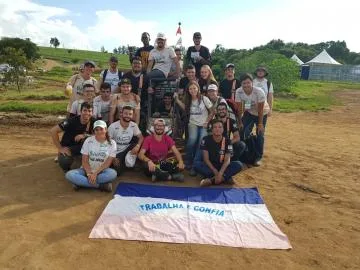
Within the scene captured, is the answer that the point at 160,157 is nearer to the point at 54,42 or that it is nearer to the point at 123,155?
the point at 123,155

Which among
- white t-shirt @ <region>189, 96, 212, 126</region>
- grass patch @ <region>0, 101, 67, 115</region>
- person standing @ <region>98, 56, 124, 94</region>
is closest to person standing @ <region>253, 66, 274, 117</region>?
white t-shirt @ <region>189, 96, 212, 126</region>

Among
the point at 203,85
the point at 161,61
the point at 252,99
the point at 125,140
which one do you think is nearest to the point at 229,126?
the point at 252,99

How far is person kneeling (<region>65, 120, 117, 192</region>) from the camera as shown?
5621mm

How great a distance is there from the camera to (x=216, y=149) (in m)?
6.09

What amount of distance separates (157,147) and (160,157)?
175 millimetres

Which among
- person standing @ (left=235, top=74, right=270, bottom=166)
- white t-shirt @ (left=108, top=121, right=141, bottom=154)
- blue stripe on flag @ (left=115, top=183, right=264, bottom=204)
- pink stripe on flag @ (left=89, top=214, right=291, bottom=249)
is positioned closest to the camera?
pink stripe on flag @ (left=89, top=214, right=291, bottom=249)

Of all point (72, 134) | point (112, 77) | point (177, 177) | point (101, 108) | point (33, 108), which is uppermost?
point (112, 77)

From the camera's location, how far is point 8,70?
2027 cm

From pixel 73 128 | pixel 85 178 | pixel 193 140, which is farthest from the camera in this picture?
pixel 193 140

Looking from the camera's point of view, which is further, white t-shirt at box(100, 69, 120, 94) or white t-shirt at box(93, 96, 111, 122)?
white t-shirt at box(100, 69, 120, 94)

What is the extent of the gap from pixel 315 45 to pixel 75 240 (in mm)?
75008

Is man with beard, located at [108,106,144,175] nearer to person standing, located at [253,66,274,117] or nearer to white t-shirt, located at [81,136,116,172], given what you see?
white t-shirt, located at [81,136,116,172]

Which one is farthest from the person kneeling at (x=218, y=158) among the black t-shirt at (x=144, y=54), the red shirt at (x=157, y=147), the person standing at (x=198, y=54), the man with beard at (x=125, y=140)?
the black t-shirt at (x=144, y=54)

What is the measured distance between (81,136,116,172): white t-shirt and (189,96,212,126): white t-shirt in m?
1.71
